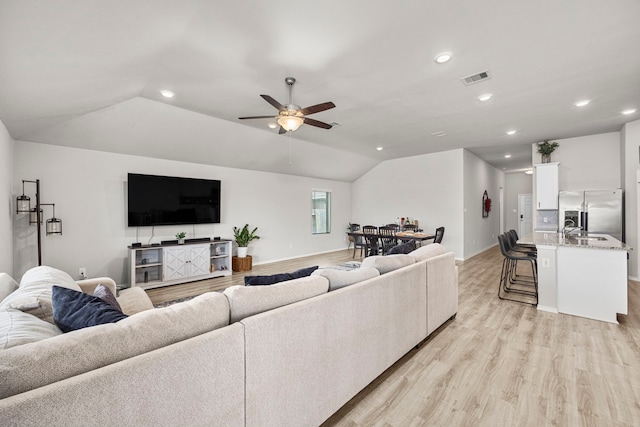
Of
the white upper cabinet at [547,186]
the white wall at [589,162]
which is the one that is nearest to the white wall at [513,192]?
the white wall at [589,162]

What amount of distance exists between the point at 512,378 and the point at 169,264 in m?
4.97

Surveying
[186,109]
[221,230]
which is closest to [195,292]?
[221,230]

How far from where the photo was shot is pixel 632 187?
513 centimetres

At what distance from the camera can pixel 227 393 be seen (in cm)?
119

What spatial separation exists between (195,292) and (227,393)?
3.74 meters

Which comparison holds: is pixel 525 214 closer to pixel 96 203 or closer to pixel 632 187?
pixel 632 187

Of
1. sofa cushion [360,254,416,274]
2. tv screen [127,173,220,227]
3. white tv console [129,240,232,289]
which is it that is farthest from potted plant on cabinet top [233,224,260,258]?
sofa cushion [360,254,416,274]

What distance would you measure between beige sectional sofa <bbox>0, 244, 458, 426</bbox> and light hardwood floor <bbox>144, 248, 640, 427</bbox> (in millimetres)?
223

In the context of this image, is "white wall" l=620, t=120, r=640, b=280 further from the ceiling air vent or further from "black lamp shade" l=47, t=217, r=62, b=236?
"black lamp shade" l=47, t=217, r=62, b=236

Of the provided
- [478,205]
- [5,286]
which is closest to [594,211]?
[478,205]

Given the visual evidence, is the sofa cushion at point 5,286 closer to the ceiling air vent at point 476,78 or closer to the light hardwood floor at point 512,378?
the light hardwood floor at point 512,378

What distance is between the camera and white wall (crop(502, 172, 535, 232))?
1042cm

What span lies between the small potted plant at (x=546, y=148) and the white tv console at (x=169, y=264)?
7.40 m

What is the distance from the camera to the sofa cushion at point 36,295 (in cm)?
151
